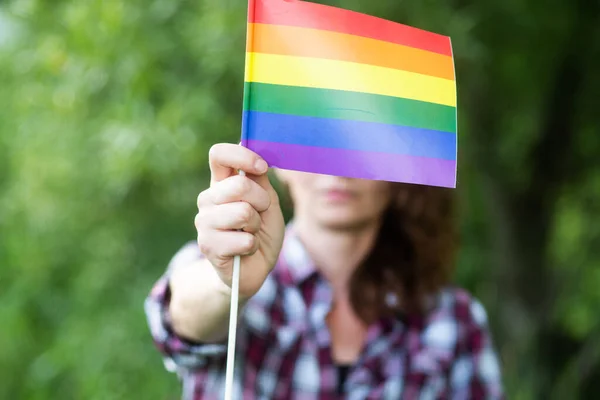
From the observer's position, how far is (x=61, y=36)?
7.00ft

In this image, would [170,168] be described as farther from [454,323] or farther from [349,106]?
[349,106]

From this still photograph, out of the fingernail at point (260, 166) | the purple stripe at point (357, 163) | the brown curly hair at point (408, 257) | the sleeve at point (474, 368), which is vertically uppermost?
the purple stripe at point (357, 163)

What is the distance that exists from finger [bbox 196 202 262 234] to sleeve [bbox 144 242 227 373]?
0.98ft

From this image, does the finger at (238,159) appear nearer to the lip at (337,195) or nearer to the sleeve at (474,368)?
the lip at (337,195)

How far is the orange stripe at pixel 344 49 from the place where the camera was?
2.81 ft

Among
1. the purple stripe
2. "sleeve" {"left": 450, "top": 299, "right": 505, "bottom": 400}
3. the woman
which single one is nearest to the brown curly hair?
the woman

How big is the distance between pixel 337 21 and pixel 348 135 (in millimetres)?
142

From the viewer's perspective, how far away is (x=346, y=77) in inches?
35.0

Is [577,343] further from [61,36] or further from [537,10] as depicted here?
[61,36]

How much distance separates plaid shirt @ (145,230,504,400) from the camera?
3.83 ft

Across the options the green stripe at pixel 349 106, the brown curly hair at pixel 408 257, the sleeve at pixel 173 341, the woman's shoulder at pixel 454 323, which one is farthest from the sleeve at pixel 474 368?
the green stripe at pixel 349 106

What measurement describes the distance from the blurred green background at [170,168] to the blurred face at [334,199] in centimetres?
77

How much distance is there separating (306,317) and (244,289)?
353 mm

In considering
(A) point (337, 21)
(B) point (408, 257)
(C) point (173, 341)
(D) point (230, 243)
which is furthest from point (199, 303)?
(B) point (408, 257)
